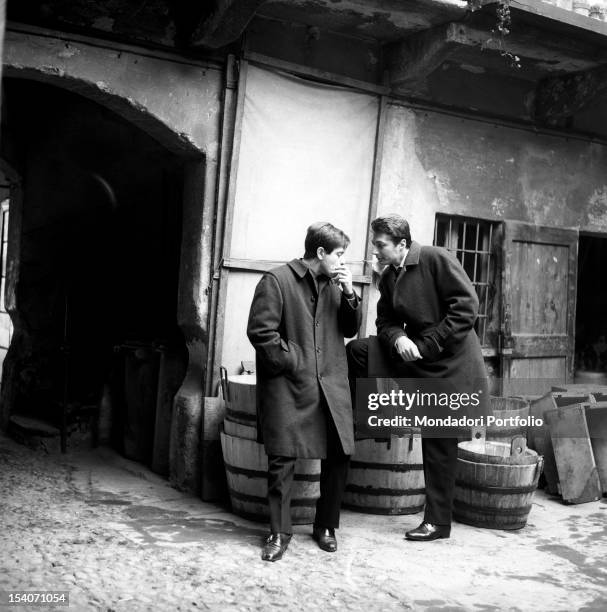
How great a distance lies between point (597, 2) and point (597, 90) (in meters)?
0.83

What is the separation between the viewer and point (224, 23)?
18.8 ft

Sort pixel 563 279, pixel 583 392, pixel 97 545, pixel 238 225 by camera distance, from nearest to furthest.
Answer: pixel 97 545, pixel 238 225, pixel 583 392, pixel 563 279

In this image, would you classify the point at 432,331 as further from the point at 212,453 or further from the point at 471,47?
the point at 471,47

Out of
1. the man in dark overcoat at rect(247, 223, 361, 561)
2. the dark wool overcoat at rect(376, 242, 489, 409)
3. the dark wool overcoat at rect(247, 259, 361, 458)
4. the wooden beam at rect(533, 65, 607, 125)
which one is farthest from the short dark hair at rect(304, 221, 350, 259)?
A: the wooden beam at rect(533, 65, 607, 125)

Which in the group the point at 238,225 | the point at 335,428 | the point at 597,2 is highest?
the point at 597,2

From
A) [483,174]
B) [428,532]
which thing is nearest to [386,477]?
[428,532]

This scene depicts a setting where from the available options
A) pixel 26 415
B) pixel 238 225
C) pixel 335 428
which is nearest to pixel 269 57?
pixel 238 225

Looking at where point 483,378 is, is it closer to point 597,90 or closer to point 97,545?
point 97,545

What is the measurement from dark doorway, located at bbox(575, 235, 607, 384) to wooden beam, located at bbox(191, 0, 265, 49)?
17.5 ft

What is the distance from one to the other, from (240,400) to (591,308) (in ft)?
18.4

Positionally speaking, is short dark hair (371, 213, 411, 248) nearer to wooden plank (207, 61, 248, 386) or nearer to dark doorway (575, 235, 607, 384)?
wooden plank (207, 61, 248, 386)

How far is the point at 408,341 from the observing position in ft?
16.6

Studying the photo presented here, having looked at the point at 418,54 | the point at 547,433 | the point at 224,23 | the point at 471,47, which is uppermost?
the point at 471,47

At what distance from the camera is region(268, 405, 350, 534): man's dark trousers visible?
4879 mm
